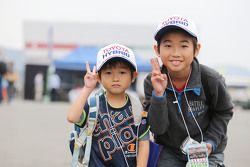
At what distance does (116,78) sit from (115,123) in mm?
297

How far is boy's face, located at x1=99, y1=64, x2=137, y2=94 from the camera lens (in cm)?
273

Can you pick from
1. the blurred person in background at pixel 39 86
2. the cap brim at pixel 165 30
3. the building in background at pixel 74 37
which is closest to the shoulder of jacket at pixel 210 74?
the cap brim at pixel 165 30

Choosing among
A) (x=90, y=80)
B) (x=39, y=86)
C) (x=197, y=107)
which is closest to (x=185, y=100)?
(x=197, y=107)

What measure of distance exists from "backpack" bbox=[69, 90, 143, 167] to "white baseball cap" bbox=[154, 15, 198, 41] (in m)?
0.53

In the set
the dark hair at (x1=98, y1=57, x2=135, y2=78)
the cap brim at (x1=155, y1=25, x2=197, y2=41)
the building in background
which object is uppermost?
the building in background

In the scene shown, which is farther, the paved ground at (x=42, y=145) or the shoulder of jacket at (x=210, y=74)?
the paved ground at (x=42, y=145)

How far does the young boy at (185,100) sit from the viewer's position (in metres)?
2.68

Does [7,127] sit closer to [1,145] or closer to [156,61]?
[1,145]

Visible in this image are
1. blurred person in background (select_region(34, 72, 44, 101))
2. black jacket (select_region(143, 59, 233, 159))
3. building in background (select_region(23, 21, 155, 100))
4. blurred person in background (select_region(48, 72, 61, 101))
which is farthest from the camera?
building in background (select_region(23, 21, 155, 100))

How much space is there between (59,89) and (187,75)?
1958 centimetres

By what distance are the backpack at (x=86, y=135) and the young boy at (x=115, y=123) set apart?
0.03 metres

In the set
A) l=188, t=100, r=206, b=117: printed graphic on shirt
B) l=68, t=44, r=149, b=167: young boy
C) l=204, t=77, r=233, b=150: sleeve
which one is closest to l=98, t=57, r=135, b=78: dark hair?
l=68, t=44, r=149, b=167: young boy

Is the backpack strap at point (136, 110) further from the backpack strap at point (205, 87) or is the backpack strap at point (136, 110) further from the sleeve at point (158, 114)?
the backpack strap at point (205, 87)

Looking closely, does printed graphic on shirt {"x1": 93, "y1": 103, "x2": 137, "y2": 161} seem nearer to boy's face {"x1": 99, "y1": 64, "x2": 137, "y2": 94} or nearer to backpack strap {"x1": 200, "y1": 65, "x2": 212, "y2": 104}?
boy's face {"x1": 99, "y1": 64, "x2": 137, "y2": 94}
